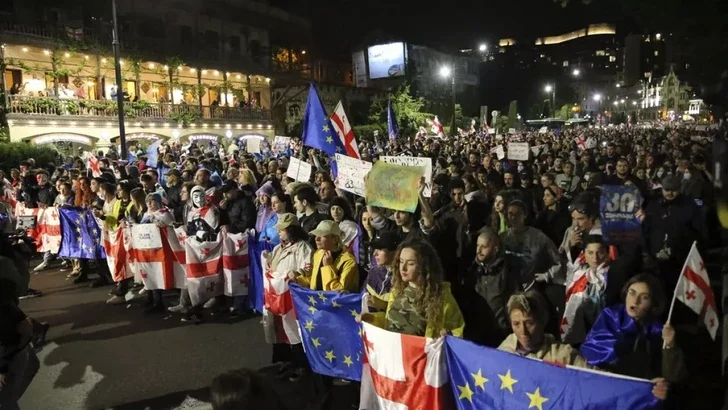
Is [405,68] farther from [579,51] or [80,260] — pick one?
[579,51]

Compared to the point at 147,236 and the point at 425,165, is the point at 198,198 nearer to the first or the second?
the point at 147,236

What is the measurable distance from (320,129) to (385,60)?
180 feet

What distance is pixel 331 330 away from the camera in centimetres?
494

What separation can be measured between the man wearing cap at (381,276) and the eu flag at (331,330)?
17cm

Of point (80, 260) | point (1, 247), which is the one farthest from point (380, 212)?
point (80, 260)

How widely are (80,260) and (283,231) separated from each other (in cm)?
604

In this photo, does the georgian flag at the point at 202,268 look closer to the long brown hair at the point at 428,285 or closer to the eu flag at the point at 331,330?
the eu flag at the point at 331,330

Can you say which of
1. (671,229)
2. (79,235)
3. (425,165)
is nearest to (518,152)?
(671,229)

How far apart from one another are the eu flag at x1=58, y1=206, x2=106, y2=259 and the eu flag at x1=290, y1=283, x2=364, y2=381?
233 inches

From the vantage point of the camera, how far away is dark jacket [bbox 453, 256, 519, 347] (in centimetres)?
443

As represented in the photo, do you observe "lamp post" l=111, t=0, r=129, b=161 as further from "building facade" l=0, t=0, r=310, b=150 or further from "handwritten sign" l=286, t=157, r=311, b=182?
"handwritten sign" l=286, t=157, r=311, b=182

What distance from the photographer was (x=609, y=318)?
3.75 meters

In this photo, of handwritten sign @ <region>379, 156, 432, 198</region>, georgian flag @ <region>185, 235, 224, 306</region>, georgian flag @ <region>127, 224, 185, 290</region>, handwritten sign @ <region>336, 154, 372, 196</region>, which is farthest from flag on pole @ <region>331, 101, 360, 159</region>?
georgian flag @ <region>127, 224, 185, 290</region>

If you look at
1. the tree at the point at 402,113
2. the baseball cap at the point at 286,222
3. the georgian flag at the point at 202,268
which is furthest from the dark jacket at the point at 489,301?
the tree at the point at 402,113
